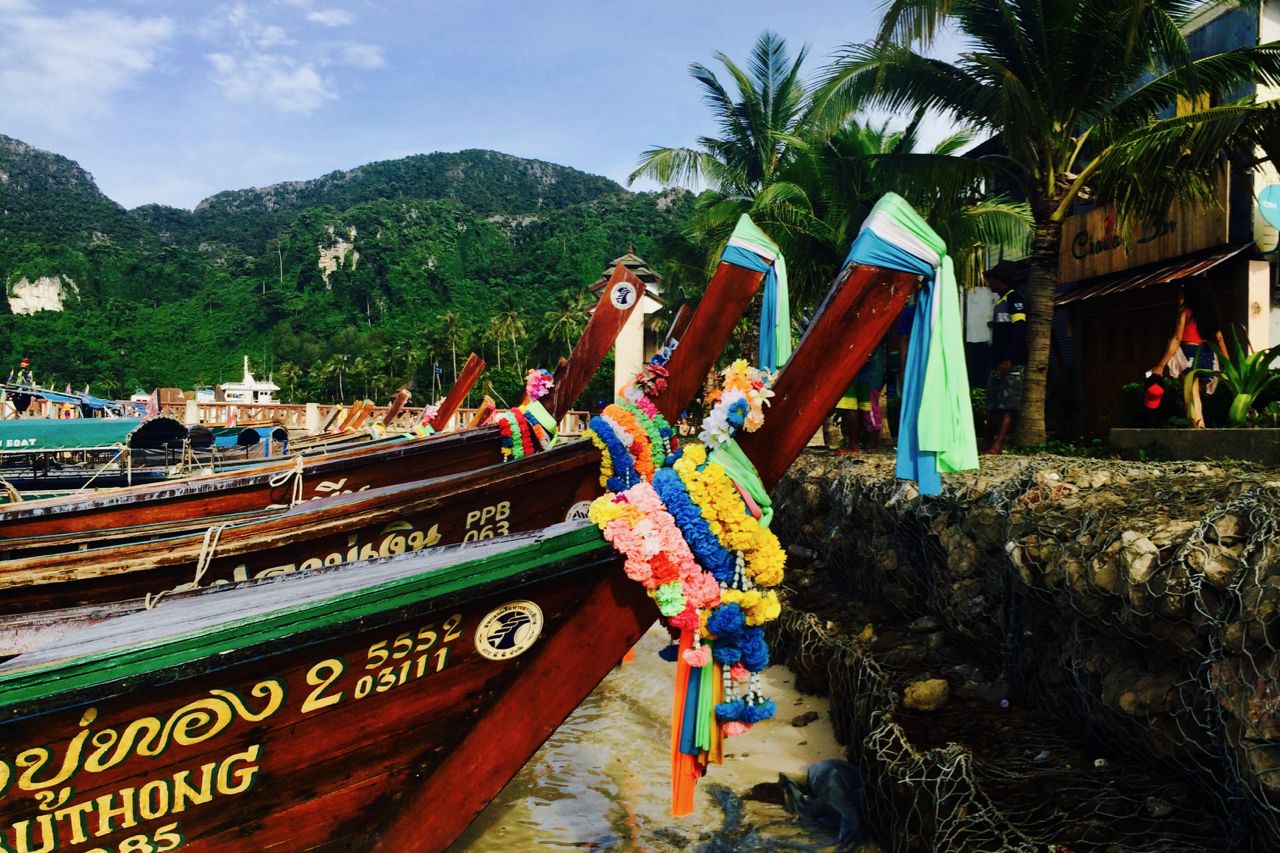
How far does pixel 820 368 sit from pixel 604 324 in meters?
4.30

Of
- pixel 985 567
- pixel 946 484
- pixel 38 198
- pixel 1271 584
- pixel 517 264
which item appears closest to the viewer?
pixel 1271 584

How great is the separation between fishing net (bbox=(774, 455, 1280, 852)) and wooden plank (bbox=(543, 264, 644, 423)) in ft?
10.3

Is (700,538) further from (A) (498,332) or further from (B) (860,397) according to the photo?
(A) (498,332)

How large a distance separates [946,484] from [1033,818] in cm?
304

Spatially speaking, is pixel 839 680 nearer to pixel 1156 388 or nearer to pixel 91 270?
pixel 1156 388

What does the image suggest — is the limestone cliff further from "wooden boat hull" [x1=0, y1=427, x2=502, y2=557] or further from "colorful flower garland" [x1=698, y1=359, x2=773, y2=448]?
"colorful flower garland" [x1=698, y1=359, x2=773, y2=448]

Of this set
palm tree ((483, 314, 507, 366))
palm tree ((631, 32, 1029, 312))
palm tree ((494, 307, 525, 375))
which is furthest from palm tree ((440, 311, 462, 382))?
palm tree ((631, 32, 1029, 312))

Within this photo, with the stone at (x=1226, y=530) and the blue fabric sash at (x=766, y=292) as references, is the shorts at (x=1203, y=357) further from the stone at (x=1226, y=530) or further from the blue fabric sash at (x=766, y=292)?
the stone at (x=1226, y=530)

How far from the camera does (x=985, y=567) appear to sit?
5.79 metres

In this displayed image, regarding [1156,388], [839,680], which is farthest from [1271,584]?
[1156,388]

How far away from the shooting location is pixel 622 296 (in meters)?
7.70

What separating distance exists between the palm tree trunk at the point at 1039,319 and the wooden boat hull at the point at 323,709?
7.69 m

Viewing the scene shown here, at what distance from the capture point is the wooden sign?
32.7 ft

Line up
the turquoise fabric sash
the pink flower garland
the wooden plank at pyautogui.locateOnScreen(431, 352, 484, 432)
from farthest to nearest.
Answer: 1. the wooden plank at pyautogui.locateOnScreen(431, 352, 484, 432)
2. the turquoise fabric sash
3. the pink flower garland
